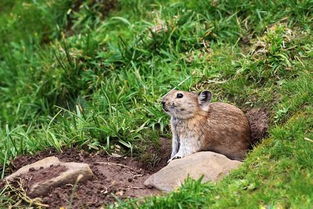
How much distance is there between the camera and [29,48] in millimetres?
13961

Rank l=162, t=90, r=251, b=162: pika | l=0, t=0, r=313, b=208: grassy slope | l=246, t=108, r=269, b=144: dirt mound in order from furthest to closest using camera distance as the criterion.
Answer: l=246, t=108, r=269, b=144: dirt mound
l=162, t=90, r=251, b=162: pika
l=0, t=0, r=313, b=208: grassy slope

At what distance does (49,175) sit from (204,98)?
1992mm

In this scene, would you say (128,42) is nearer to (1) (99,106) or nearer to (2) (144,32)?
(2) (144,32)

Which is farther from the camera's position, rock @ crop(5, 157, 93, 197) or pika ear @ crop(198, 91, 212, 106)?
pika ear @ crop(198, 91, 212, 106)

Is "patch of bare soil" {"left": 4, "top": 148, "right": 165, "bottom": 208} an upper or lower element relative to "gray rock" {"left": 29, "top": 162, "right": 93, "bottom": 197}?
lower

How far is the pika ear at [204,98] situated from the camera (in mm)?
9445

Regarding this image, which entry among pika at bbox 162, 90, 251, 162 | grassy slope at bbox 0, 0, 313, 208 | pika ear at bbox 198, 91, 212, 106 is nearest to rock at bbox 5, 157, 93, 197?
grassy slope at bbox 0, 0, 313, 208

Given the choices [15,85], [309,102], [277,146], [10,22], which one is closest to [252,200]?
[277,146]

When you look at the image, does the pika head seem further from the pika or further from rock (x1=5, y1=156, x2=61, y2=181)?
rock (x1=5, y1=156, x2=61, y2=181)

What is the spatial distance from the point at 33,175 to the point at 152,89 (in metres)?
2.63

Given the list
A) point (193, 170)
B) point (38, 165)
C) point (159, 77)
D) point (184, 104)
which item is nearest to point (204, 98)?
point (184, 104)

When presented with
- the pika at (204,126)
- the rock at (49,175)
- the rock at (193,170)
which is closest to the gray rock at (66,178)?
the rock at (49,175)

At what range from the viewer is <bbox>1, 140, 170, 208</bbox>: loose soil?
27.3 ft

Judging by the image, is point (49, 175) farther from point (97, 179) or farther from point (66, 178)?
point (97, 179)
